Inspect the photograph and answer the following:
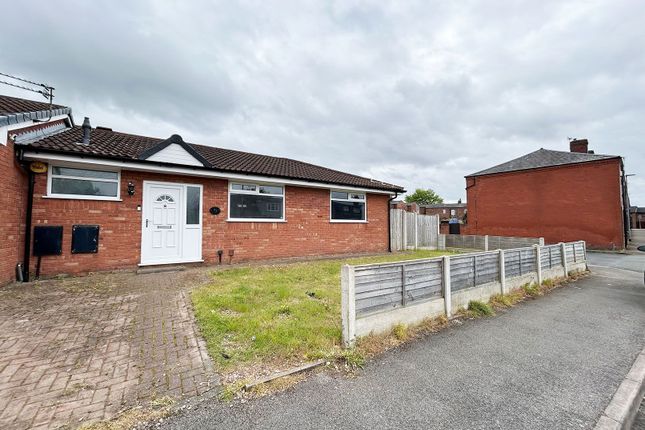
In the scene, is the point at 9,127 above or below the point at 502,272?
above

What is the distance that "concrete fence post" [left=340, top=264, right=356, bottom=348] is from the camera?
10.6ft

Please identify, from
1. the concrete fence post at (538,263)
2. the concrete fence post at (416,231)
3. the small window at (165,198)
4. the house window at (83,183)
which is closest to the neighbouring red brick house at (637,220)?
the concrete fence post at (416,231)

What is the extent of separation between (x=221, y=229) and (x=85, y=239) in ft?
10.3

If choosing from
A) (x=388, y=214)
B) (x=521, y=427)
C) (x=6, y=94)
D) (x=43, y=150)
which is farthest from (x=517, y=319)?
(x=6, y=94)

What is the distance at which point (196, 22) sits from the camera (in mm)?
7703

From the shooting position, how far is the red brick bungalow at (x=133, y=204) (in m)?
5.98

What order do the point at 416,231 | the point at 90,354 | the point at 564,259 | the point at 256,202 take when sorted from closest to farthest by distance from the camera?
the point at 90,354 < the point at 564,259 < the point at 256,202 < the point at 416,231

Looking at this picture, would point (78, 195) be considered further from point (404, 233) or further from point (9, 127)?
point (404, 233)

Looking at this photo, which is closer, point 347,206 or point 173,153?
point 173,153

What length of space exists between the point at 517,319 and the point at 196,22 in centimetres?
1035

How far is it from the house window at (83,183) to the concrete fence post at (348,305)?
22.0ft

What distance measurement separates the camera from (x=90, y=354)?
9.53 feet

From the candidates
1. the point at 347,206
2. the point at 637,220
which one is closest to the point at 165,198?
the point at 347,206

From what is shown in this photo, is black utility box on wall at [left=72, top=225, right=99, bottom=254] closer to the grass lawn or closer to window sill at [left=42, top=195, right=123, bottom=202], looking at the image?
window sill at [left=42, top=195, right=123, bottom=202]
